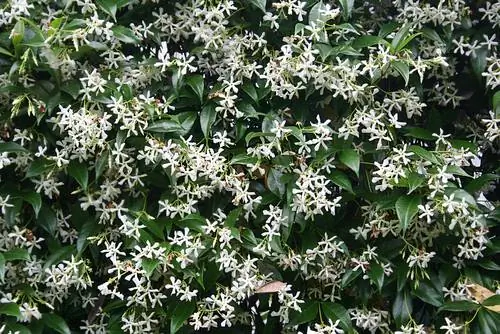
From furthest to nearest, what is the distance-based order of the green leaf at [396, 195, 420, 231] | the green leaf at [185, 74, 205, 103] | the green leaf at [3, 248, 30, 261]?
the green leaf at [185, 74, 205, 103]
the green leaf at [3, 248, 30, 261]
the green leaf at [396, 195, 420, 231]

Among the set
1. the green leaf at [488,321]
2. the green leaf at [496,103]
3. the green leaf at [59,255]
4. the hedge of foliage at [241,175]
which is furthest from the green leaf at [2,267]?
the green leaf at [496,103]

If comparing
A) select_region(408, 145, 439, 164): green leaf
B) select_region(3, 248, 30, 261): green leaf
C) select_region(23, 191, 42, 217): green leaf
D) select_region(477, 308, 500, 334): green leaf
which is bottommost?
select_region(477, 308, 500, 334): green leaf

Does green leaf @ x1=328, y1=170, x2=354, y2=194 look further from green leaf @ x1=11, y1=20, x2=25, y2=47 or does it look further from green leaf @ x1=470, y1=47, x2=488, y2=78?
green leaf @ x1=11, y1=20, x2=25, y2=47

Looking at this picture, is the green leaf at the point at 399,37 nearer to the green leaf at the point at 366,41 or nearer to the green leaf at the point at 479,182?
the green leaf at the point at 366,41

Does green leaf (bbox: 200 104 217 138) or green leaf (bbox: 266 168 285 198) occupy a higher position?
green leaf (bbox: 200 104 217 138)

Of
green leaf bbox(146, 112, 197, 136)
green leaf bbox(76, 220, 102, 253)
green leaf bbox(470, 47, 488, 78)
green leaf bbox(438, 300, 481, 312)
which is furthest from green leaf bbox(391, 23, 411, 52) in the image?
green leaf bbox(76, 220, 102, 253)

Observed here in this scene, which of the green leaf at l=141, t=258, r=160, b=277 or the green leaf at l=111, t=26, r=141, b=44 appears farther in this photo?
the green leaf at l=111, t=26, r=141, b=44

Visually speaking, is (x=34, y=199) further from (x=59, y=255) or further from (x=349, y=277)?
(x=349, y=277)
